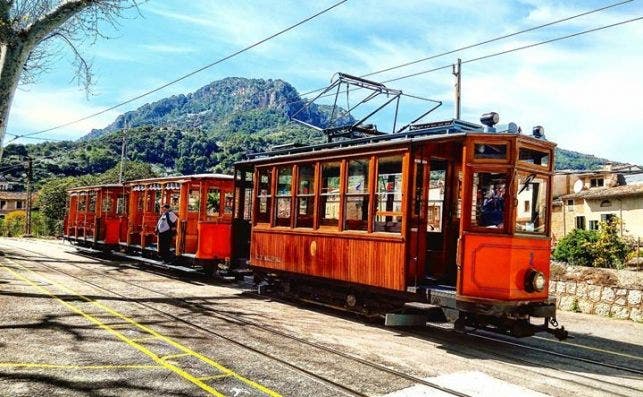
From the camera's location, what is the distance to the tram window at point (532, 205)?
7422 millimetres

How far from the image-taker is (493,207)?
24.4ft

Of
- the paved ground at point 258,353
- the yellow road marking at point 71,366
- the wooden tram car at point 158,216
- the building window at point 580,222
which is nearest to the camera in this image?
the paved ground at point 258,353

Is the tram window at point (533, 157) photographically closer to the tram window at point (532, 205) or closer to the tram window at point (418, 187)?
the tram window at point (532, 205)

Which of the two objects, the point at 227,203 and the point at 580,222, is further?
the point at 580,222

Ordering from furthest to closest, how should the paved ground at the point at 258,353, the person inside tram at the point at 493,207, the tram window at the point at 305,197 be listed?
the tram window at the point at 305,197, the person inside tram at the point at 493,207, the paved ground at the point at 258,353

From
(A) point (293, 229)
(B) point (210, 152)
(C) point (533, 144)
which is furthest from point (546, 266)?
(B) point (210, 152)

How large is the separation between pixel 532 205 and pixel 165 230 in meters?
10.8

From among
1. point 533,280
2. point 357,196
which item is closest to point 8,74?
point 357,196

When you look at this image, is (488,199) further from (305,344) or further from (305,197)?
(305,197)

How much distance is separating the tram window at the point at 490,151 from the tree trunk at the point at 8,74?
25.8 ft

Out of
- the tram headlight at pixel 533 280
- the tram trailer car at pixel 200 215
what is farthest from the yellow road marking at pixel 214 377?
the tram trailer car at pixel 200 215

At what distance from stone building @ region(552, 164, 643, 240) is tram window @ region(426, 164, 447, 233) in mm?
23582

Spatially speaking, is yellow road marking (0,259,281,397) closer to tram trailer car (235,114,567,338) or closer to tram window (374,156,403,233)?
tram trailer car (235,114,567,338)

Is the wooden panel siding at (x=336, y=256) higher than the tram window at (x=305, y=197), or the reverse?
the tram window at (x=305, y=197)
